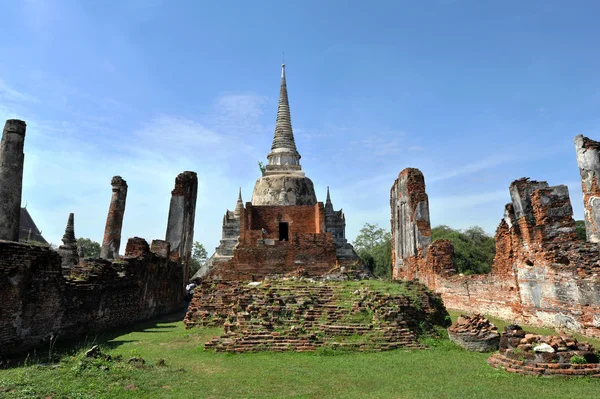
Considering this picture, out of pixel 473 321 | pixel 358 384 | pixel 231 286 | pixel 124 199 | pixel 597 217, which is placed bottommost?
pixel 358 384

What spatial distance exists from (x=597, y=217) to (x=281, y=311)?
850 cm

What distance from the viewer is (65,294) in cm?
893

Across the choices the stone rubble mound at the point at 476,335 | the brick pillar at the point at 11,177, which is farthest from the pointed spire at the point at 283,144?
the stone rubble mound at the point at 476,335

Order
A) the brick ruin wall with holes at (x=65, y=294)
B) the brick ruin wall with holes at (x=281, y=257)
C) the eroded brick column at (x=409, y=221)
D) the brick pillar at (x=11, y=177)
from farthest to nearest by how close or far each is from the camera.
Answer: the brick ruin wall with holes at (x=281, y=257) < the eroded brick column at (x=409, y=221) < the brick pillar at (x=11, y=177) < the brick ruin wall with holes at (x=65, y=294)

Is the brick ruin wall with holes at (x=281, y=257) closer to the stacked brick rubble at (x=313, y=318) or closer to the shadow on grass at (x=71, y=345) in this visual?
the shadow on grass at (x=71, y=345)

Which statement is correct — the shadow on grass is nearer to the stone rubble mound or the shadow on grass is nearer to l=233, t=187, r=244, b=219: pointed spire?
the stone rubble mound

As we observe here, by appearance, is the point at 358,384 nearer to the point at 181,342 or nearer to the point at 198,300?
the point at 181,342

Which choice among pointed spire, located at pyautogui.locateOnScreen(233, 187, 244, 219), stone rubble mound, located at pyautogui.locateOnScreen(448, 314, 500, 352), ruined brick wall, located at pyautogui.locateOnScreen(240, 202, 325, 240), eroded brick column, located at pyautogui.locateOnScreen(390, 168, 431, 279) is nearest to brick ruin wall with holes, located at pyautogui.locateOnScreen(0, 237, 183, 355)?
stone rubble mound, located at pyautogui.locateOnScreen(448, 314, 500, 352)

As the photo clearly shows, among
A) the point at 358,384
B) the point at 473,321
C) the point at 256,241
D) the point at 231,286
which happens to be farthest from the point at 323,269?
the point at 358,384

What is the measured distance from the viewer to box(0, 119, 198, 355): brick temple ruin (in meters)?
7.32

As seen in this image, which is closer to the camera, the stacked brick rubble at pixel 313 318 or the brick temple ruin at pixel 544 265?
the stacked brick rubble at pixel 313 318

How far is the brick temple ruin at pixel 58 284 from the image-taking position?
7316 mm

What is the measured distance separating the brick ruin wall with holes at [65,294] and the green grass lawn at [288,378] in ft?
2.39

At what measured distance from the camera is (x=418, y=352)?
727 cm
